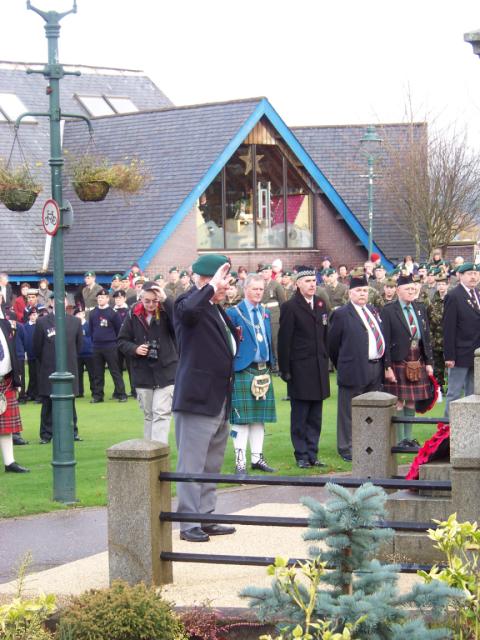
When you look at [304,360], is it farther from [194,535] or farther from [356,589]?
[356,589]

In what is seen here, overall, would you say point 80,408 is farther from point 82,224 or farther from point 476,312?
point 82,224

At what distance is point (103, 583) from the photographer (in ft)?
25.1

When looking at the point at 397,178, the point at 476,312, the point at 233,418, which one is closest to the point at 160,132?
the point at 397,178

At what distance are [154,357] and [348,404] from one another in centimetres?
249

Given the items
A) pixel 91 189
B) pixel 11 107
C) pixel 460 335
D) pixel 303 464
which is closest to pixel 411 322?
pixel 460 335

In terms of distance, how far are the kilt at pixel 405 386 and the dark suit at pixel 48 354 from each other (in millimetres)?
4415

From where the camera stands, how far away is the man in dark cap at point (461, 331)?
48.3ft

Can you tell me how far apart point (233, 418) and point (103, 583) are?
4.73 metres

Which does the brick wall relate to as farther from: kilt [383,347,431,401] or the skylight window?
kilt [383,347,431,401]

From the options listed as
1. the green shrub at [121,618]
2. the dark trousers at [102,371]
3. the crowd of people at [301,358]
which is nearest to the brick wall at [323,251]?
the dark trousers at [102,371]

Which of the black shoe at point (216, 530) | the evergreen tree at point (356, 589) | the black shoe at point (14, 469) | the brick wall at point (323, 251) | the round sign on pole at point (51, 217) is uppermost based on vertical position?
the brick wall at point (323, 251)

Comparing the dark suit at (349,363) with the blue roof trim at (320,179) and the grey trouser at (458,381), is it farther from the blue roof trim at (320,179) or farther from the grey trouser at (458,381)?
the blue roof trim at (320,179)

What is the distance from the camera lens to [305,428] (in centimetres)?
1340

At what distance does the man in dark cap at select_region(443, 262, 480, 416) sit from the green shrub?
896cm
